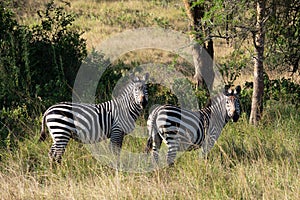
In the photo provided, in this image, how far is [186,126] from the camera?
22.0 feet

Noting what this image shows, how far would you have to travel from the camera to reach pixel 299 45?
32.1 feet

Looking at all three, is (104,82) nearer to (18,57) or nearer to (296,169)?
(18,57)

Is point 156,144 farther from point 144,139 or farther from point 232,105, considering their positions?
point 232,105

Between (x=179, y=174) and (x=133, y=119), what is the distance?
1.65 metres

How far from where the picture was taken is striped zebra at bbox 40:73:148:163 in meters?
6.84

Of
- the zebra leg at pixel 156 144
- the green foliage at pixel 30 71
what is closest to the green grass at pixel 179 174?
the zebra leg at pixel 156 144

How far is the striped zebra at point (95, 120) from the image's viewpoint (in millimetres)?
6844

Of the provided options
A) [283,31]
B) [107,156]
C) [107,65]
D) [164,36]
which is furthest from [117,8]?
[107,156]

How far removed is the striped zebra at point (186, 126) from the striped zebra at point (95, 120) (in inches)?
Answer: 23.7

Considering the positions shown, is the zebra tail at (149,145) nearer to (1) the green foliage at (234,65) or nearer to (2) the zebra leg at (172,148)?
(2) the zebra leg at (172,148)

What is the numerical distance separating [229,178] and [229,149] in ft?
3.48

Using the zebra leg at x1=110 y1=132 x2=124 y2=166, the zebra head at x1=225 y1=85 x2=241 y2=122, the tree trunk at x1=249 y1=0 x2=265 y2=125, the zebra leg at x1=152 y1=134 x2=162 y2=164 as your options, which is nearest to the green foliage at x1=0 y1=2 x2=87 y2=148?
the zebra leg at x1=110 y1=132 x2=124 y2=166

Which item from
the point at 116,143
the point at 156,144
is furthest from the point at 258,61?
the point at 116,143

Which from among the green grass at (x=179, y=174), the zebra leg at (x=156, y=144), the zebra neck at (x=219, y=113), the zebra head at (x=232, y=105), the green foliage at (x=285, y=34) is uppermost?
the green foliage at (x=285, y=34)
